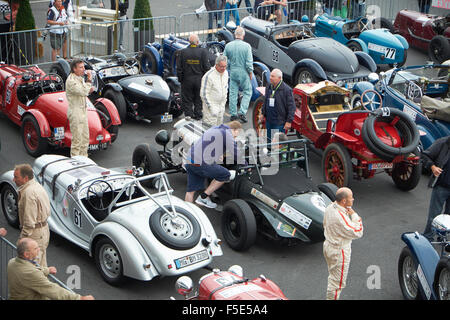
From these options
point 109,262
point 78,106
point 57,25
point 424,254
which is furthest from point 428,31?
point 109,262

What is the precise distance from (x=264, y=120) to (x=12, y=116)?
4475 mm

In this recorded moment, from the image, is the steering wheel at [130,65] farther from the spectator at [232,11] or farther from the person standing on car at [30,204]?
the person standing on car at [30,204]

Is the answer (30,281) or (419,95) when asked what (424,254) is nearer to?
(30,281)

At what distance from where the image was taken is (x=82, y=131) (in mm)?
10172

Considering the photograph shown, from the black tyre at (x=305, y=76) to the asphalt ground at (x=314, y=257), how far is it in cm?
348

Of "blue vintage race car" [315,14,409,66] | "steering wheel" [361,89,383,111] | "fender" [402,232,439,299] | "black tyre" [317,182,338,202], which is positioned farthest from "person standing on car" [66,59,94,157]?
"blue vintage race car" [315,14,409,66]

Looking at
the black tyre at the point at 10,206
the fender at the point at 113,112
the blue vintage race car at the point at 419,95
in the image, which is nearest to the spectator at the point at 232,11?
the blue vintage race car at the point at 419,95

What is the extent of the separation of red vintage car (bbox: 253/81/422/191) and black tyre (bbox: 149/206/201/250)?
320 cm

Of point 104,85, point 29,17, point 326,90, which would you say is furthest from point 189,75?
point 29,17

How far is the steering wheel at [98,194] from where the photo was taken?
7.96 metres

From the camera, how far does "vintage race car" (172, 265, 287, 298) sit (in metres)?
5.95

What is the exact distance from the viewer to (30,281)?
18.6 ft

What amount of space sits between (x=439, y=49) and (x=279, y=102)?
739 centimetres
